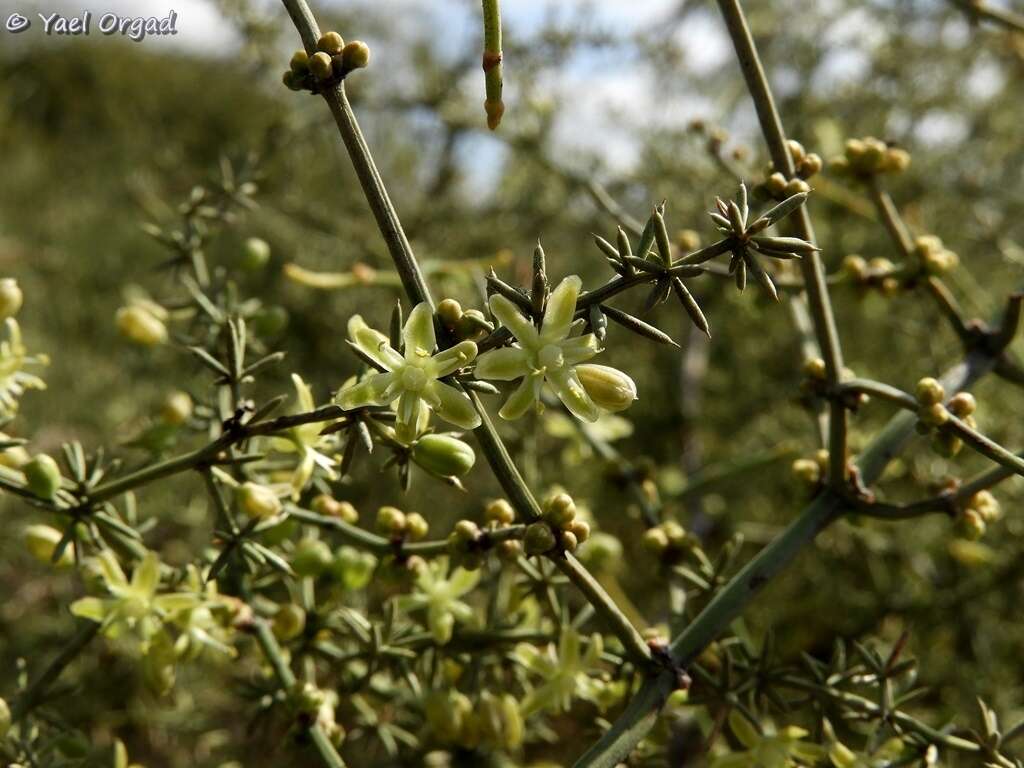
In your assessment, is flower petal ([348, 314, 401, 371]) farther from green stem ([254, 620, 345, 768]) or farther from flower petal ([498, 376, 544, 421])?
green stem ([254, 620, 345, 768])

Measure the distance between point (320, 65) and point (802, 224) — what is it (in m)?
0.29

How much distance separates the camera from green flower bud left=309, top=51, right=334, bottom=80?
42 cm

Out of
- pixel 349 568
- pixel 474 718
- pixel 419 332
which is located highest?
pixel 419 332

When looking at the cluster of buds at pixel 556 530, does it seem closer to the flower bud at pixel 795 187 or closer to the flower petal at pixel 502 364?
the flower petal at pixel 502 364

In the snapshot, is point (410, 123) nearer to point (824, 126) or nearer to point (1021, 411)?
point (824, 126)

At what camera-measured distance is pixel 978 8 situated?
0.76 metres

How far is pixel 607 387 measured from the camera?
43cm

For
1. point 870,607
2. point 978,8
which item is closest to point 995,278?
point 870,607

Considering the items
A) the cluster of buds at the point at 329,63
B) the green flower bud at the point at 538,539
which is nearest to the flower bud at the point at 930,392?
the green flower bud at the point at 538,539

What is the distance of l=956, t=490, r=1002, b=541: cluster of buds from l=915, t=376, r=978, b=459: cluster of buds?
0.06 metres

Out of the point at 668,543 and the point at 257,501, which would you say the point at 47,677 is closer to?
the point at 257,501

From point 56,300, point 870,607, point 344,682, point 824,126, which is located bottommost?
point 870,607

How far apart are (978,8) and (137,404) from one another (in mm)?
1241

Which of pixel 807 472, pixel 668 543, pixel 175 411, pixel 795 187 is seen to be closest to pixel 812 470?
pixel 807 472
